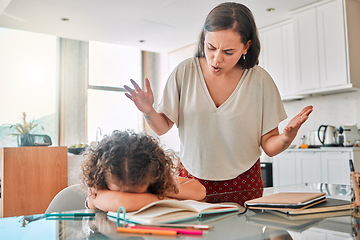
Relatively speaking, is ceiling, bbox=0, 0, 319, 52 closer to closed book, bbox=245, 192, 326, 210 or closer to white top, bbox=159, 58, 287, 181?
white top, bbox=159, 58, 287, 181

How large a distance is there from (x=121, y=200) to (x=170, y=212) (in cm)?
12

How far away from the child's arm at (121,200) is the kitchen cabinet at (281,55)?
434 cm

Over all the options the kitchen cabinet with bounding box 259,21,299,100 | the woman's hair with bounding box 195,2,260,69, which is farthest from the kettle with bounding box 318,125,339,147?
Answer: the woman's hair with bounding box 195,2,260,69

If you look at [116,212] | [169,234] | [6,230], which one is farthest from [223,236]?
[6,230]

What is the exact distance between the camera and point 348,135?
13.3 ft

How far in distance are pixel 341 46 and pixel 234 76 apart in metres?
3.38

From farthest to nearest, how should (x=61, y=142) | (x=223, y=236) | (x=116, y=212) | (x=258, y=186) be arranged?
(x=61, y=142), (x=258, y=186), (x=116, y=212), (x=223, y=236)

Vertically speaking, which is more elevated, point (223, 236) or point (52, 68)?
point (52, 68)

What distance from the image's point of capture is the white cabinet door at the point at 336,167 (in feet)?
12.6

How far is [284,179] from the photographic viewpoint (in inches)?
181

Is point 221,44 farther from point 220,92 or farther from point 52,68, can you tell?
point 52,68

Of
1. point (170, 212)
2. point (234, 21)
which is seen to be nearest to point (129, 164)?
point (170, 212)

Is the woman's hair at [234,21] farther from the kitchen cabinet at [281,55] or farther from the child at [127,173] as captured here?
the kitchen cabinet at [281,55]

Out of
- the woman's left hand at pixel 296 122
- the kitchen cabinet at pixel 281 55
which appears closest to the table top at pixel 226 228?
the woman's left hand at pixel 296 122
